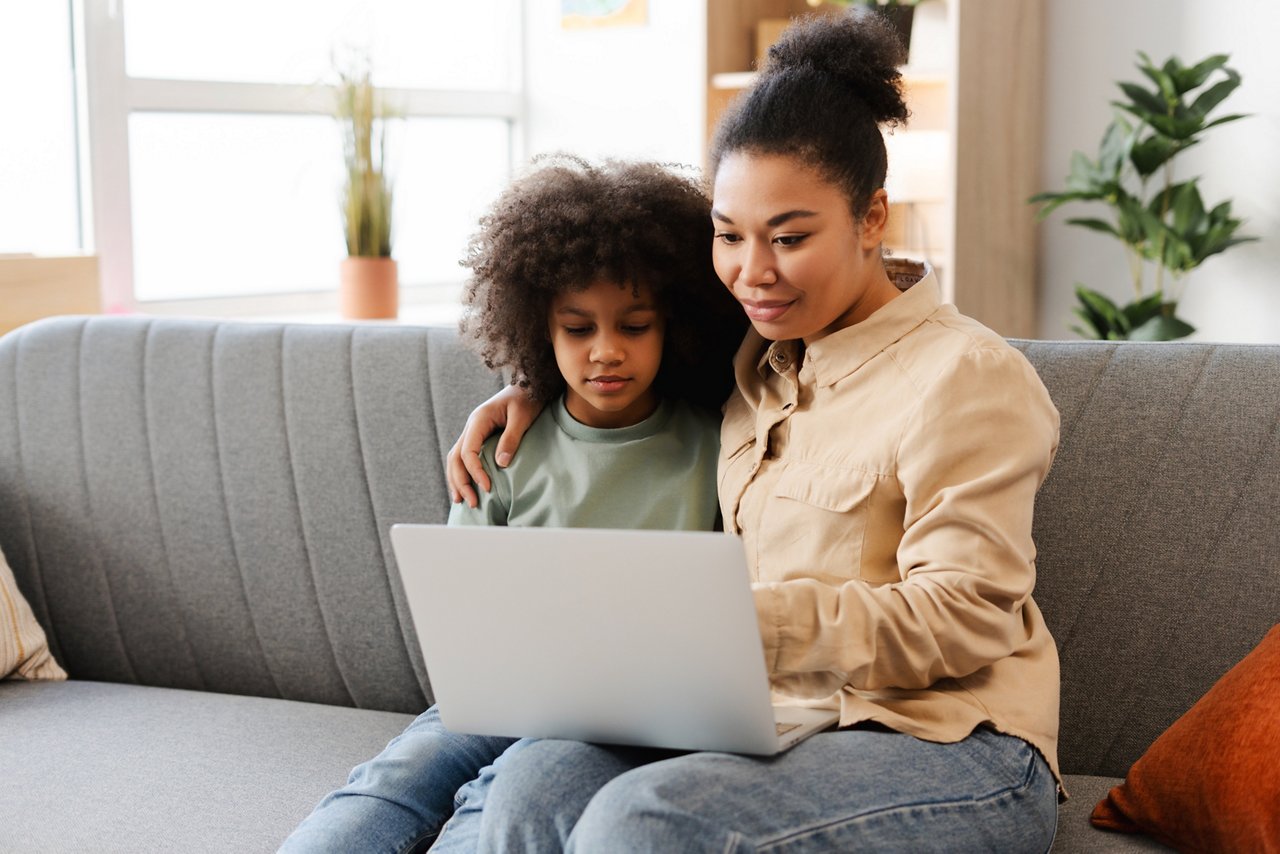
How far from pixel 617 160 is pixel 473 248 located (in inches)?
7.7

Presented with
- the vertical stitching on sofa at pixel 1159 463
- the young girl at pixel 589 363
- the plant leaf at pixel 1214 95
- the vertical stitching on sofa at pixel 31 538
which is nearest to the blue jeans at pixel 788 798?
the young girl at pixel 589 363

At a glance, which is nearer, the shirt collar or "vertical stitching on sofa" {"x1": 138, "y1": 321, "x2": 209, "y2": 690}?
the shirt collar

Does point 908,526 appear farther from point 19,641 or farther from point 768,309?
point 19,641

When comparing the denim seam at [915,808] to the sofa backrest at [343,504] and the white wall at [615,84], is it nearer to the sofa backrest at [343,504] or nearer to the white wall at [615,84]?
the sofa backrest at [343,504]

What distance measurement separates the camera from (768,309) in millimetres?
1398

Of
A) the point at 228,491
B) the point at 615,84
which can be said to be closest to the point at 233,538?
the point at 228,491

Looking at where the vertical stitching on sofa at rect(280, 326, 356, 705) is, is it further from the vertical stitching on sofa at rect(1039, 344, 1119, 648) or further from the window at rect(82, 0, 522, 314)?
the window at rect(82, 0, 522, 314)

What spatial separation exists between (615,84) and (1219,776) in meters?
3.25

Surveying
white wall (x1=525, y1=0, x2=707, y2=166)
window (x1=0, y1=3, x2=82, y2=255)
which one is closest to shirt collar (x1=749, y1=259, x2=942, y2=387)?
window (x1=0, y1=3, x2=82, y2=255)

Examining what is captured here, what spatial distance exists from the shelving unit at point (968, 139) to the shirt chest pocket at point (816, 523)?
5.44ft

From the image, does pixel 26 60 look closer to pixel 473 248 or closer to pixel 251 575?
pixel 251 575

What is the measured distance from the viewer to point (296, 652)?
6.59 feet

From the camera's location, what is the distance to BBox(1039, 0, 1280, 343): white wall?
3.01 m

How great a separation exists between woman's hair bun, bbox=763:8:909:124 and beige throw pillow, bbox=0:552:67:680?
1.28 m
